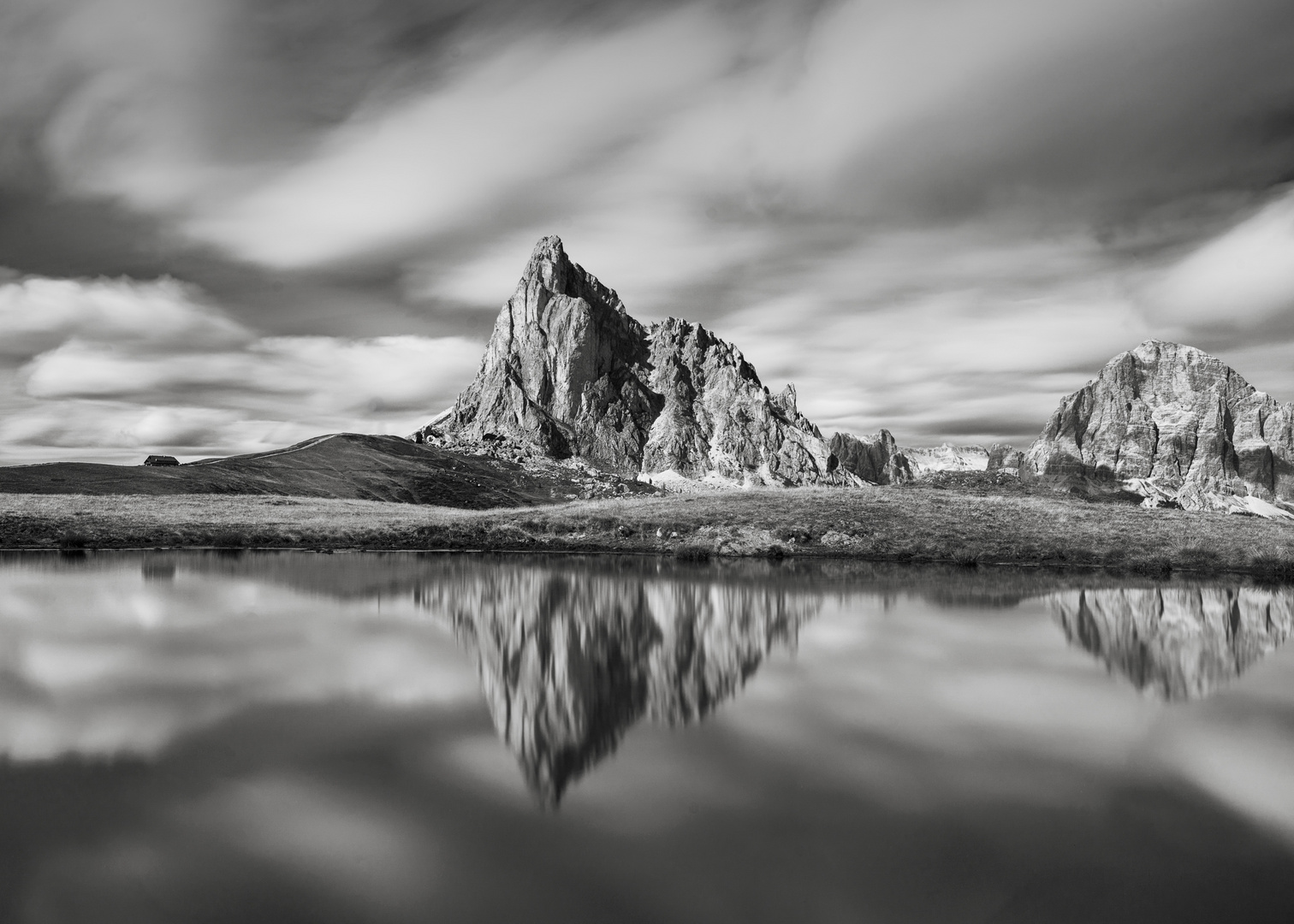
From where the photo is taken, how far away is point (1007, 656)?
17.1 meters

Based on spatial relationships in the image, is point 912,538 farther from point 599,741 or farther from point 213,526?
point 213,526

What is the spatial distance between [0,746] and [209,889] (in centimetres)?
582

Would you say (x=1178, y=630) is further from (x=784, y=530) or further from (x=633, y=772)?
(x=784, y=530)

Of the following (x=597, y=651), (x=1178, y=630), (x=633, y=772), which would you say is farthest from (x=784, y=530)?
(x=633, y=772)

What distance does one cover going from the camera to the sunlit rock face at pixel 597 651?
11000 mm

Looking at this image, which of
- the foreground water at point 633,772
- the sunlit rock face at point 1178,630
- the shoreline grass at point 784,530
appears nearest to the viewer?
the foreground water at point 633,772

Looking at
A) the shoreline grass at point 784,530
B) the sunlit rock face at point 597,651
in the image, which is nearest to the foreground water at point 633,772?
the sunlit rock face at point 597,651

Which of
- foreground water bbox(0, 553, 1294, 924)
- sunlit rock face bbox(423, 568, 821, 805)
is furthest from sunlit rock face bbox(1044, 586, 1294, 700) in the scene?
sunlit rock face bbox(423, 568, 821, 805)

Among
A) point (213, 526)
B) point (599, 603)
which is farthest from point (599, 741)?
point (213, 526)

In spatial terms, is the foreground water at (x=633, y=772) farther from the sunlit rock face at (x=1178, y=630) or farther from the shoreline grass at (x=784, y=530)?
the shoreline grass at (x=784, y=530)

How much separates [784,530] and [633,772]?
4033 centimetres

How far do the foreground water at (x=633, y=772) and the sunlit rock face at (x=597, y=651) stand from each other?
10 centimetres

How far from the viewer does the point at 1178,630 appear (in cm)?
2128

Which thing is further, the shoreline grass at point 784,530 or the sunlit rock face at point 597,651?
the shoreline grass at point 784,530
